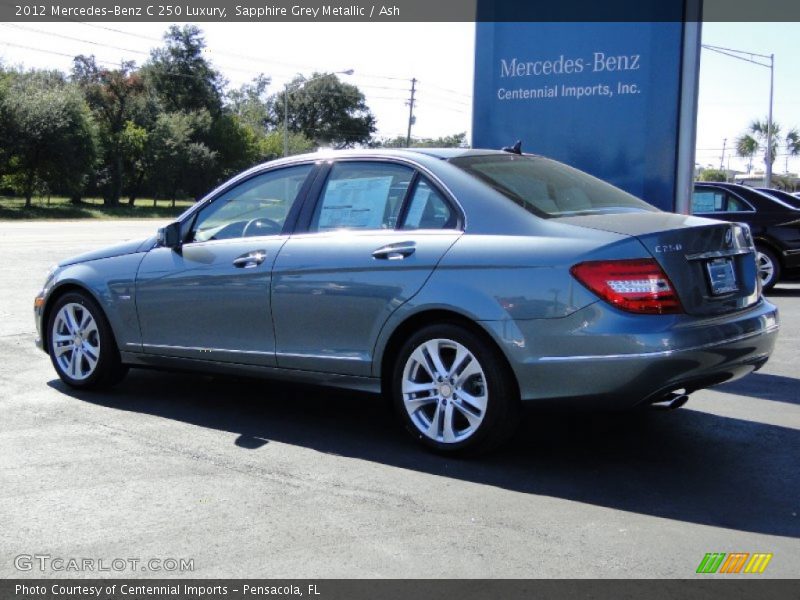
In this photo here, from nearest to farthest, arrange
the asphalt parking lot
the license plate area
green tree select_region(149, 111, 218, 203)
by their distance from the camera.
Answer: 1. the asphalt parking lot
2. the license plate area
3. green tree select_region(149, 111, 218, 203)

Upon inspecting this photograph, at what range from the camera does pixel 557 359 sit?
4.31 meters

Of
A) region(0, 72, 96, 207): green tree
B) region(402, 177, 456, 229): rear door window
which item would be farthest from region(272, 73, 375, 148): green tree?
region(402, 177, 456, 229): rear door window

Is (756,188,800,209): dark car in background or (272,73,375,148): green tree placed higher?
(272,73,375,148): green tree

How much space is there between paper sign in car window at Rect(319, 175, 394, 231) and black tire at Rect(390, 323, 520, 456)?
2.58 ft

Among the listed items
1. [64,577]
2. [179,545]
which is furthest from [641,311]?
[64,577]

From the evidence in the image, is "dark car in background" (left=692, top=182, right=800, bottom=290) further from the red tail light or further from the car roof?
the red tail light

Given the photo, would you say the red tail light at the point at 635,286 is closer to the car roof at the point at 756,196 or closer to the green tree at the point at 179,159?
the car roof at the point at 756,196

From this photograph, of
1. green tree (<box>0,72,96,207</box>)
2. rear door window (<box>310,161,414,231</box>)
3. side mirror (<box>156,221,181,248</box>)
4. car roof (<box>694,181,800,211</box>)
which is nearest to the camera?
rear door window (<box>310,161,414,231</box>)

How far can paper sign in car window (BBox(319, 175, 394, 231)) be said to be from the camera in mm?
5137


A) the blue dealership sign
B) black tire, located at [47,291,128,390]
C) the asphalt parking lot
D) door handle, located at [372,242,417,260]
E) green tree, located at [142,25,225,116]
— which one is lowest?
the asphalt parking lot

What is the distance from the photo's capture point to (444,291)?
181 inches

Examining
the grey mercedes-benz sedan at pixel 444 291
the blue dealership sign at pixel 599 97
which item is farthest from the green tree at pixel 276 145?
the grey mercedes-benz sedan at pixel 444 291

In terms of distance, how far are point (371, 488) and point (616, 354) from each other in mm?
1328

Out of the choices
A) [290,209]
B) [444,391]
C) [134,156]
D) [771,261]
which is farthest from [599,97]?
[134,156]
